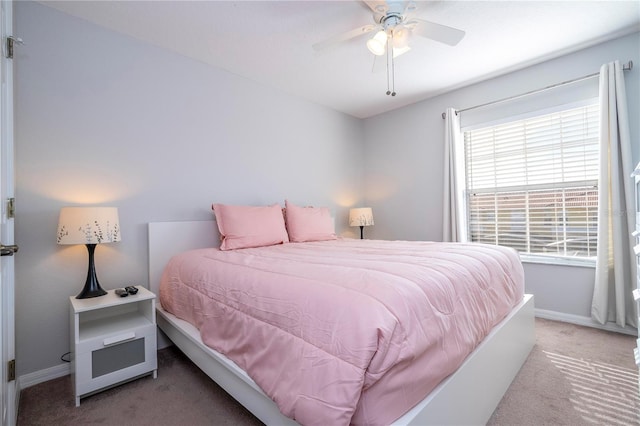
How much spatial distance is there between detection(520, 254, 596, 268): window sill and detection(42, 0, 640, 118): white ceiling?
187 cm

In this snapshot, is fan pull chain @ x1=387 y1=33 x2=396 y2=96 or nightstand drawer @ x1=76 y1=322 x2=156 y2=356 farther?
fan pull chain @ x1=387 y1=33 x2=396 y2=96

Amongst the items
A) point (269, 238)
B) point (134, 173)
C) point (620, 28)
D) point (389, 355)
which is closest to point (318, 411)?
point (389, 355)

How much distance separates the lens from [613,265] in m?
2.40

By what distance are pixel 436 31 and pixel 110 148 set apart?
7.90 feet

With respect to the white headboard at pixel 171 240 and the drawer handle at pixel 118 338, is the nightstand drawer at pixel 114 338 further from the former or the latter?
the white headboard at pixel 171 240

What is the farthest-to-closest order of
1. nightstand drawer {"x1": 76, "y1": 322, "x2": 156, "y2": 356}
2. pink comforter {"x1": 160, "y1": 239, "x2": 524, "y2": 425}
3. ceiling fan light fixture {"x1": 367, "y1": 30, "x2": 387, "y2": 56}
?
ceiling fan light fixture {"x1": 367, "y1": 30, "x2": 387, "y2": 56} < nightstand drawer {"x1": 76, "y1": 322, "x2": 156, "y2": 356} < pink comforter {"x1": 160, "y1": 239, "x2": 524, "y2": 425}

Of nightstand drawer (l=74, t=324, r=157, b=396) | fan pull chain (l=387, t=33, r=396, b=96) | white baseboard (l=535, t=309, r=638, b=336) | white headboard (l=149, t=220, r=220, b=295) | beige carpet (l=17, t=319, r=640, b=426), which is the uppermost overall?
fan pull chain (l=387, t=33, r=396, b=96)

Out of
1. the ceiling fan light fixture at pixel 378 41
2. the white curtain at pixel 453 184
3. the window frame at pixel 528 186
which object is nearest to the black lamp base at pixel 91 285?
the ceiling fan light fixture at pixel 378 41

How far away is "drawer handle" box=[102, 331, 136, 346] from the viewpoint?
165 centimetres

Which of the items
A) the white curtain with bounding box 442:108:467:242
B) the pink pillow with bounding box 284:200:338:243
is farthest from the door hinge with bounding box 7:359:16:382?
the white curtain with bounding box 442:108:467:242

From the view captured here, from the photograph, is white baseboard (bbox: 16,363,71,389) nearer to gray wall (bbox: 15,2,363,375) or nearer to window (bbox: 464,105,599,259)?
gray wall (bbox: 15,2,363,375)

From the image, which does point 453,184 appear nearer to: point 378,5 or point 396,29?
point 396,29

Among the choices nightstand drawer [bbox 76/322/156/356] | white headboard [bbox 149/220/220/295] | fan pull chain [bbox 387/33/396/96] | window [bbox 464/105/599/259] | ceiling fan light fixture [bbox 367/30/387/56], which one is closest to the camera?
nightstand drawer [bbox 76/322/156/356]

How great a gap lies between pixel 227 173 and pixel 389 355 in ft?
7.80
